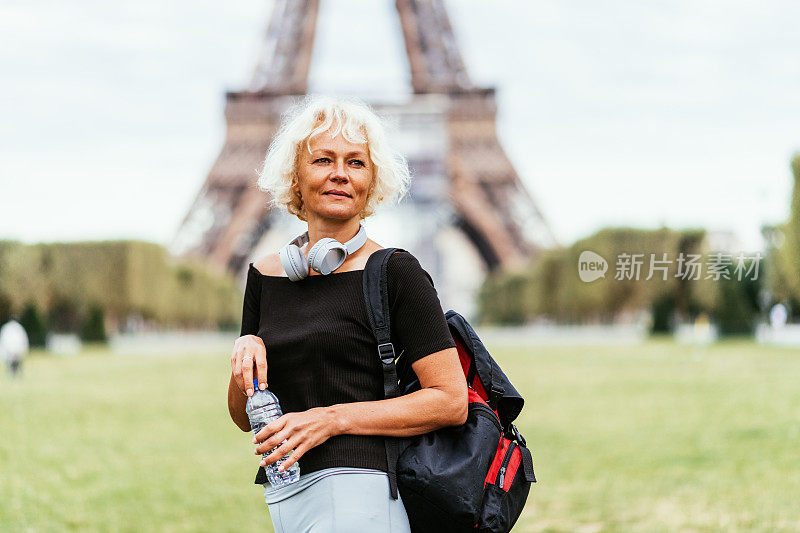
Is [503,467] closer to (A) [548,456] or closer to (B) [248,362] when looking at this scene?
(B) [248,362]

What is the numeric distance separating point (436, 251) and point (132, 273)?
694 inches

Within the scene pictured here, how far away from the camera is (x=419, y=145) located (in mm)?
41219

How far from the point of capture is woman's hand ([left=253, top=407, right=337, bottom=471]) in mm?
1637

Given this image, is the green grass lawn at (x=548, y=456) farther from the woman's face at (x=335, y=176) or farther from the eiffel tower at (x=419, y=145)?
the eiffel tower at (x=419, y=145)

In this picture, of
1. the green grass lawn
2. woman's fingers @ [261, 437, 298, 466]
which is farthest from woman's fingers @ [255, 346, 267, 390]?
the green grass lawn

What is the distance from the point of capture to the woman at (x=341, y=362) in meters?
1.67

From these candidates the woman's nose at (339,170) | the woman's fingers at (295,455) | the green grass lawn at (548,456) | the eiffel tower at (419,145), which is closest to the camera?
the woman's fingers at (295,455)

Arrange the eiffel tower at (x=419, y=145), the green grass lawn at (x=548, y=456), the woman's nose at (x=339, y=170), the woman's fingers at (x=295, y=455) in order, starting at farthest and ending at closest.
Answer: the eiffel tower at (x=419, y=145) < the green grass lawn at (x=548, y=456) < the woman's nose at (x=339, y=170) < the woman's fingers at (x=295, y=455)

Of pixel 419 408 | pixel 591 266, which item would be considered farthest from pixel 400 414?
pixel 591 266

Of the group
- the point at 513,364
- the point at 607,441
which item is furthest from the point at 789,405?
the point at 513,364

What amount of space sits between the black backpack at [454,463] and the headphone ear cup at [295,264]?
4.6 inches

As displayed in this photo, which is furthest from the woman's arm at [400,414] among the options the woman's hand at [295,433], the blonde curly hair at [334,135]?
the blonde curly hair at [334,135]

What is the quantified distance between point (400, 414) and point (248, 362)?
0.28 m

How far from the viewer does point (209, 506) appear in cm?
567
